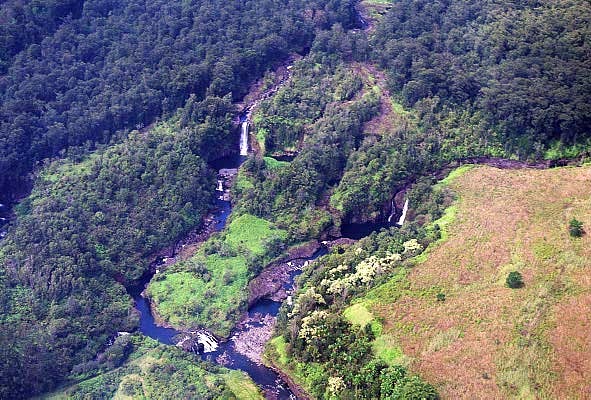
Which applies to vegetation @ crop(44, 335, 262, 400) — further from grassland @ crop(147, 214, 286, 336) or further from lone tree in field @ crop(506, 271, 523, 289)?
lone tree in field @ crop(506, 271, 523, 289)

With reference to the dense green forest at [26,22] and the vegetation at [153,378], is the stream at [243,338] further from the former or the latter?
the dense green forest at [26,22]

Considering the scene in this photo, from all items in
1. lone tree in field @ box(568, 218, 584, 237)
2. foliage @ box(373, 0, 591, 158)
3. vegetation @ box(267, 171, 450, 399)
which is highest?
foliage @ box(373, 0, 591, 158)

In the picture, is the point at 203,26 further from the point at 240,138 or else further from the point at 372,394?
the point at 372,394

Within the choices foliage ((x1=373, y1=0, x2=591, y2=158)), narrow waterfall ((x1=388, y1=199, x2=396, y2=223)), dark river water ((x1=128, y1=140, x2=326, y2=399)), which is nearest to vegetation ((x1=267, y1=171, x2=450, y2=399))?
dark river water ((x1=128, y1=140, x2=326, y2=399))

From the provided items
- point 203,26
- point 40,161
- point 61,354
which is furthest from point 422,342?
point 203,26

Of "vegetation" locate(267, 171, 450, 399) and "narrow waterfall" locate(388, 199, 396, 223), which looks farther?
"narrow waterfall" locate(388, 199, 396, 223)

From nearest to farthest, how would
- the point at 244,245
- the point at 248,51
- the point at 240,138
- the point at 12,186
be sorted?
1. the point at 244,245
2. the point at 12,186
3. the point at 240,138
4. the point at 248,51

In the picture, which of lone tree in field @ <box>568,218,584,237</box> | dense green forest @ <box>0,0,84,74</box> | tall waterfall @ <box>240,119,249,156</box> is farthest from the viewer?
dense green forest @ <box>0,0,84,74</box>

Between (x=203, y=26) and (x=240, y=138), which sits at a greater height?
(x=203, y=26)
